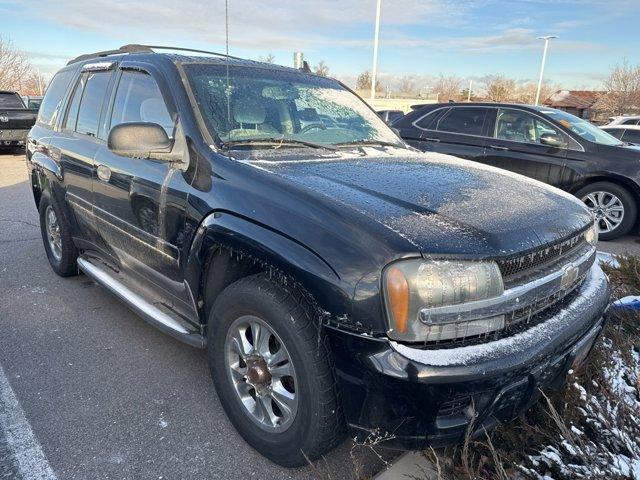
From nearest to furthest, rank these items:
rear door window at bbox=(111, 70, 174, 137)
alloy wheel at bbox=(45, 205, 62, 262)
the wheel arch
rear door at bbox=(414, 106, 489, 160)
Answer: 1. rear door window at bbox=(111, 70, 174, 137)
2. alloy wheel at bbox=(45, 205, 62, 262)
3. the wheel arch
4. rear door at bbox=(414, 106, 489, 160)

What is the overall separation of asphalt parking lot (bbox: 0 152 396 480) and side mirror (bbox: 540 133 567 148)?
559 cm

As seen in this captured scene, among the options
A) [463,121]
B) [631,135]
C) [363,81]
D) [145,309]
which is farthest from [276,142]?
[363,81]

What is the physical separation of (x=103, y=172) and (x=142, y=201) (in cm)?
62

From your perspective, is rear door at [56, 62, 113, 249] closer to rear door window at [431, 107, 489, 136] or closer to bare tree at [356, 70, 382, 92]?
rear door window at [431, 107, 489, 136]

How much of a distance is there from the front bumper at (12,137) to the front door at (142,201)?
1263 centimetres

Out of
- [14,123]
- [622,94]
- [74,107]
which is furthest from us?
[622,94]

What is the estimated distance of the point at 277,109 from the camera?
10.2 ft

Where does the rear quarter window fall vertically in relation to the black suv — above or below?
above

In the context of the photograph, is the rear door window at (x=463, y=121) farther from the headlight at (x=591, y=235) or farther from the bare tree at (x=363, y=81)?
the bare tree at (x=363, y=81)

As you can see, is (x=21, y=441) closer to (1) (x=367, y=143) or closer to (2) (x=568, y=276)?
(1) (x=367, y=143)

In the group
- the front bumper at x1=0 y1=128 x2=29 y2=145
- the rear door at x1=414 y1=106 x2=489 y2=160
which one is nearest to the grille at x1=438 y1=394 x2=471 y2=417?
the rear door at x1=414 y1=106 x2=489 y2=160

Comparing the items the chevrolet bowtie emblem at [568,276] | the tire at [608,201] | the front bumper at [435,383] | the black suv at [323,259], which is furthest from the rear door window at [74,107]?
the tire at [608,201]

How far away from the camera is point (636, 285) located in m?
3.64

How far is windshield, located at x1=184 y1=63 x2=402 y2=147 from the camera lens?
279 cm
